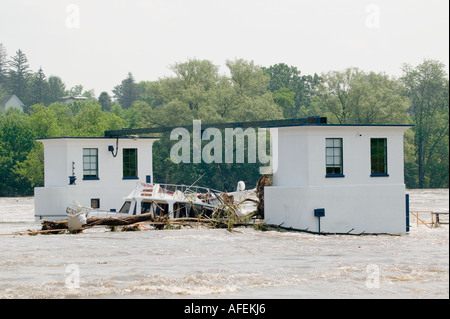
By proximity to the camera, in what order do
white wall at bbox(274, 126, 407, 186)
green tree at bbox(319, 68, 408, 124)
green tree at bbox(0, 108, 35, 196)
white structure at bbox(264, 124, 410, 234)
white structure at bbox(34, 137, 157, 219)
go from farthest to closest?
green tree at bbox(0, 108, 35, 196)
green tree at bbox(319, 68, 408, 124)
white structure at bbox(34, 137, 157, 219)
white wall at bbox(274, 126, 407, 186)
white structure at bbox(264, 124, 410, 234)

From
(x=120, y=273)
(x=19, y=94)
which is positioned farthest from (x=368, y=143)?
(x=19, y=94)

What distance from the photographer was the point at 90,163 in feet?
137

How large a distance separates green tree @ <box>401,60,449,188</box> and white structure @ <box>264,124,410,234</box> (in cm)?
5106

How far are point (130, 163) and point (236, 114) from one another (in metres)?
36.7

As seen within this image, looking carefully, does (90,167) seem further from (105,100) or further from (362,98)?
(105,100)

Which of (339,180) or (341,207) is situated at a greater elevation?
(339,180)

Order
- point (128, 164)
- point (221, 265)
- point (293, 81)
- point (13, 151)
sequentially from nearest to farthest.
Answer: point (221, 265) → point (128, 164) → point (13, 151) → point (293, 81)

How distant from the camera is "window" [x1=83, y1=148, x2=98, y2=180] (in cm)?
4147

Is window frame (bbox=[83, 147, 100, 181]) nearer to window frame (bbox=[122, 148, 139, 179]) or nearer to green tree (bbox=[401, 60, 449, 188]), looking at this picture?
window frame (bbox=[122, 148, 139, 179])

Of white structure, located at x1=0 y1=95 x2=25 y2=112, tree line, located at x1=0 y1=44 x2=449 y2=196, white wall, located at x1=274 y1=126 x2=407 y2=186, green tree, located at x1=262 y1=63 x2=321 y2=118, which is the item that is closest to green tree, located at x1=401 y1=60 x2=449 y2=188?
tree line, located at x1=0 y1=44 x2=449 y2=196

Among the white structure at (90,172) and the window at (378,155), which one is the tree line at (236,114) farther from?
the window at (378,155)

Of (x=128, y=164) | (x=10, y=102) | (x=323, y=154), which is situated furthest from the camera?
(x=10, y=102)

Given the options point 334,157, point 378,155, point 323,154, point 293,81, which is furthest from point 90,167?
point 293,81
